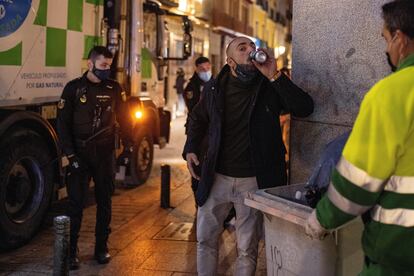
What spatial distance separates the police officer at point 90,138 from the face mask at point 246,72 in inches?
70.4

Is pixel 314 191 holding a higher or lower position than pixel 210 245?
higher

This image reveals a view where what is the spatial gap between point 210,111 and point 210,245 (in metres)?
0.92

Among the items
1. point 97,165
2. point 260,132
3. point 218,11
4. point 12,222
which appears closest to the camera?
point 260,132

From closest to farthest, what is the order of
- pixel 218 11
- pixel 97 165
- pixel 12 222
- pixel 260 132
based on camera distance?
1. pixel 260 132
2. pixel 97 165
3. pixel 12 222
4. pixel 218 11

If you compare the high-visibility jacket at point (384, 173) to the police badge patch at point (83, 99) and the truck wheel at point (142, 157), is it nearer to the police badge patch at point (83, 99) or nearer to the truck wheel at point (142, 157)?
the police badge patch at point (83, 99)

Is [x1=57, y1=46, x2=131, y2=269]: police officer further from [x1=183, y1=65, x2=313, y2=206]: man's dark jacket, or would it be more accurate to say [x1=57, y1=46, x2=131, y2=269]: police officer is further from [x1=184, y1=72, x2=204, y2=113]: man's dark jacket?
[x1=184, y1=72, x2=204, y2=113]: man's dark jacket

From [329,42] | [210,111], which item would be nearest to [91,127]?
[210,111]

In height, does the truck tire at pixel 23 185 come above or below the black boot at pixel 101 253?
above

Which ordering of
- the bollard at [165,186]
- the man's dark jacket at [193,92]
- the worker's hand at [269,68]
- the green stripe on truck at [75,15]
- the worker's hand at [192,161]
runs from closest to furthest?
the worker's hand at [269,68]
the worker's hand at [192,161]
the green stripe on truck at [75,15]
the man's dark jacket at [193,92]
the bollard at [165,186]

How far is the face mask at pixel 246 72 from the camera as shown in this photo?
3781 mm

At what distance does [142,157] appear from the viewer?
923 cm

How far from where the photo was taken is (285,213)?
2.74m

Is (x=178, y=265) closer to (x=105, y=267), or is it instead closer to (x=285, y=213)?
(x=105, y=267)

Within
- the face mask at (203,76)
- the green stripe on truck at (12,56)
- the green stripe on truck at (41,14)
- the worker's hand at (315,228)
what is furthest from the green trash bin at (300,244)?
the face mask at (203,76)
